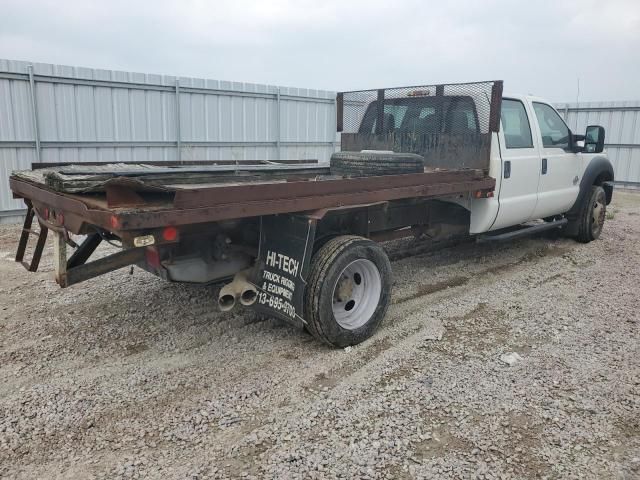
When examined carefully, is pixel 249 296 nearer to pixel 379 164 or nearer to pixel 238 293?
pixel 238 293

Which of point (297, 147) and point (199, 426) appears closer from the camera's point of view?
point (199, 426)

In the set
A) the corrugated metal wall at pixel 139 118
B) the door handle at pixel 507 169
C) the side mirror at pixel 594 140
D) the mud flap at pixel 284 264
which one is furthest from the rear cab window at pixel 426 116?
the corrugated metal wall at pixel 139 118

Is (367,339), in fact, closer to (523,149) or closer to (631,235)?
(523,149)

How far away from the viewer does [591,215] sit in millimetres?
8008

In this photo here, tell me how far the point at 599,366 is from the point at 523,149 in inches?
121

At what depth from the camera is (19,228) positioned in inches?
361

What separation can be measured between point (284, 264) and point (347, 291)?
64 centimetres

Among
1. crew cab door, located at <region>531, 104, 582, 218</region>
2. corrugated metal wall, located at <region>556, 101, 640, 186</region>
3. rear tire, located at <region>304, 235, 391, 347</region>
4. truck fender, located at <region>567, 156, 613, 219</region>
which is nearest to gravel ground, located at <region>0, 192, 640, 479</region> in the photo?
rear tire, located at <region>304, 235, 391, 347</region>

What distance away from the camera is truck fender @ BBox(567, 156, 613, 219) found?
7.75m

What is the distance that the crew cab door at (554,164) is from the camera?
679 cm

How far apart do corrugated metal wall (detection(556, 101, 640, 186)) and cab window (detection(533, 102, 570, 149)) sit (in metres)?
10.5

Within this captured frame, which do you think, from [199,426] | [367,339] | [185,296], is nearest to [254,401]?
[199,426]

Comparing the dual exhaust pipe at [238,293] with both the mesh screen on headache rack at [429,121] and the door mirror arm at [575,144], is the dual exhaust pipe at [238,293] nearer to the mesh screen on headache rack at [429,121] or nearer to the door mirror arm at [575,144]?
the mesh screen on headache rack at [429,121]

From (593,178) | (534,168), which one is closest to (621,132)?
(593,178)
